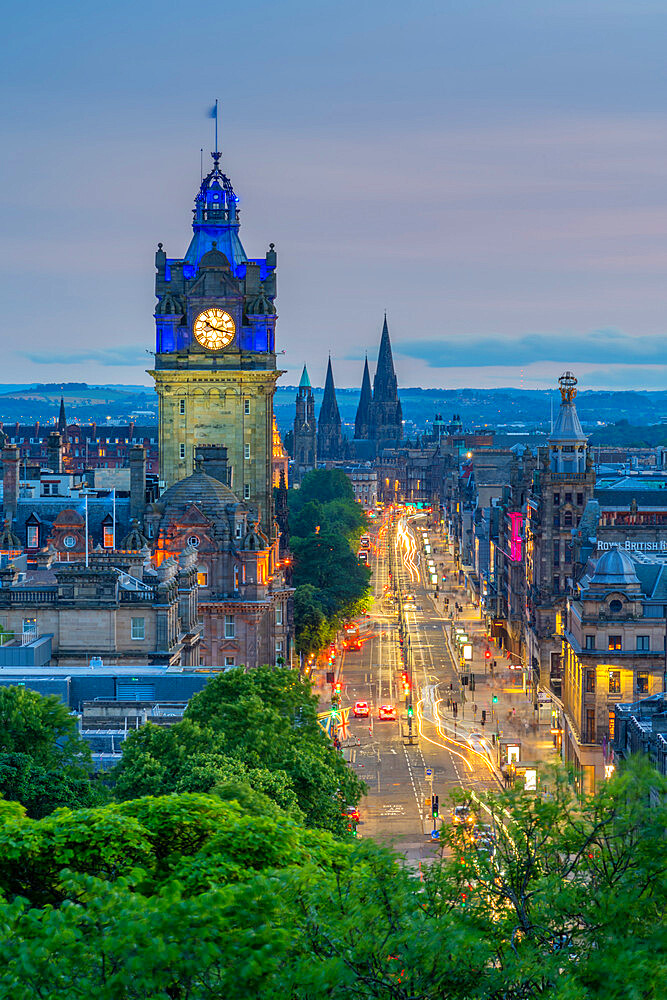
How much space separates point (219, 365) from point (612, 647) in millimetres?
52302

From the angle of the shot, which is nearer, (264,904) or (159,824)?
(264,904)

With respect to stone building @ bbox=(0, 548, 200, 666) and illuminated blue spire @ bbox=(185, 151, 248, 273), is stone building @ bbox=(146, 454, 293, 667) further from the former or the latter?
illuminated blue spire @ bbox=(185, 151, 248, 273)

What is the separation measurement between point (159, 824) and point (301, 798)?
2171cm

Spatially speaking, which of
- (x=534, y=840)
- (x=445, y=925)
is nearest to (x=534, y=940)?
(x=445, y=925)

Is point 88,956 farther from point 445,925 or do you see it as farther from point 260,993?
point 445,925

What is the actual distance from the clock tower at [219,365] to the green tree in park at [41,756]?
83.9 meters

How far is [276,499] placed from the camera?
171 m

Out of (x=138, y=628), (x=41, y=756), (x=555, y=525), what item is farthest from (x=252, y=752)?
Answer: (x=555, y=525)

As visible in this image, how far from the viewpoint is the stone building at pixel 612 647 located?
117 m


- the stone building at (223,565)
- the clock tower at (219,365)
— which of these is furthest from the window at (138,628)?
the clock tower at (219,365)

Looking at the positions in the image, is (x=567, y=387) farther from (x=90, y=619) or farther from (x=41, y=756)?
(x=41, y=756)

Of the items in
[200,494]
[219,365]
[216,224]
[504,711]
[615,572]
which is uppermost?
[216,224]

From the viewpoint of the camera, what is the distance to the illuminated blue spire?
6432 inches

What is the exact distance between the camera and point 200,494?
128 meters
